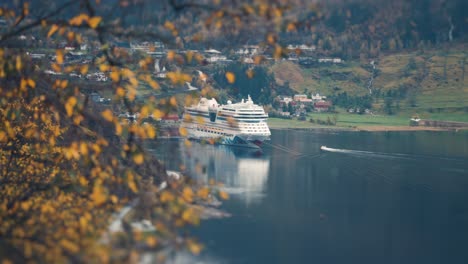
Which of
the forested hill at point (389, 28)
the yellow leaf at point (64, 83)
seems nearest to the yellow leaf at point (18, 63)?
the yellow leaf at point (64, 83)

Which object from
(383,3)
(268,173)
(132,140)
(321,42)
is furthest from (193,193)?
(321,42)

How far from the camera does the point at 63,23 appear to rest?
5.08 meters

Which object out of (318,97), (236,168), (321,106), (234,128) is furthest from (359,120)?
(236,168)

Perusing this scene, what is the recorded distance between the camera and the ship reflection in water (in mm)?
24109

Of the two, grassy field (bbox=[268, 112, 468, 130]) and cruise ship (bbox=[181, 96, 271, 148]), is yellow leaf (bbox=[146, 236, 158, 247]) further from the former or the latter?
grassy field (bbox=[268, 112, 468, 130])

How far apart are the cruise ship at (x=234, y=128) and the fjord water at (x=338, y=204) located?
1.99 metres

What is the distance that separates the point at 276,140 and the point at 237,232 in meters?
24.0

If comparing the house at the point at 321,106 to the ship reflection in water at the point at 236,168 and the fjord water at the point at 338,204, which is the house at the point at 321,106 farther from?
the fjord water at the point at 338,204

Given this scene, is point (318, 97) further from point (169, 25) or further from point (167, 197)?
point (167, 197)

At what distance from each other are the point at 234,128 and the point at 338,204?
63.0ft

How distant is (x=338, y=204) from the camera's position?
73.0 feet

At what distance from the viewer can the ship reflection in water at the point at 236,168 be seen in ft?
79.1

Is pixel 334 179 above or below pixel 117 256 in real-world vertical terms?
below

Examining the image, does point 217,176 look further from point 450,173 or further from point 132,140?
point 132,140
